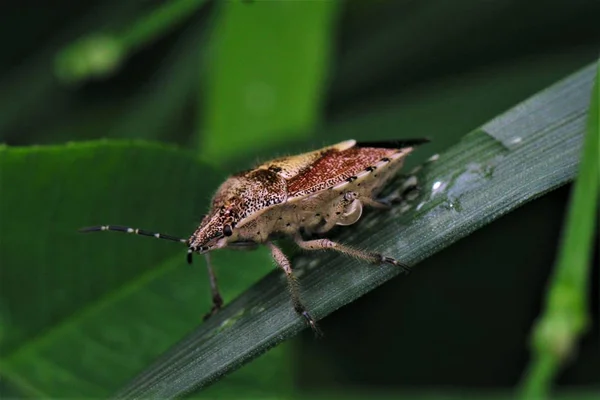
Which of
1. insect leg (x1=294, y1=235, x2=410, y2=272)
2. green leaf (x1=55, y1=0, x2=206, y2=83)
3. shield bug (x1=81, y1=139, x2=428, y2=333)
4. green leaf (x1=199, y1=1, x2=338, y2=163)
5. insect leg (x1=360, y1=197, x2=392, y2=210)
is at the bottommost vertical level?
insect leg (x1=294, y1=235, x2=410, y2=272)

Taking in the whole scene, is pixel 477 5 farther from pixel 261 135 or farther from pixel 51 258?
pixel 51 258

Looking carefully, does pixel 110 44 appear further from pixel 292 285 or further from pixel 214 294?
pixel 292 285

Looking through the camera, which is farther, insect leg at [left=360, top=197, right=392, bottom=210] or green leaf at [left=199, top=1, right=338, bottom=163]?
green leaf at [left=199, top=1, right=338, bottom=163]

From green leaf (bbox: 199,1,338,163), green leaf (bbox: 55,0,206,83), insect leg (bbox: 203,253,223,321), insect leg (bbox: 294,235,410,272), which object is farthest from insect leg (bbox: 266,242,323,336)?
A: green leaf (bbox: 55,0,206,83)

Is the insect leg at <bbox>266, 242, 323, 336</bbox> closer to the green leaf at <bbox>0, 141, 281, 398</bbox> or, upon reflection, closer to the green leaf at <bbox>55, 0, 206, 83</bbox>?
the green leaf at <bbox>0, 141, 281, 398</bbox>

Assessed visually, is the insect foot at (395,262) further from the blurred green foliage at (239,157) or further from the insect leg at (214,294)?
the blurred green foliage at (239,157)

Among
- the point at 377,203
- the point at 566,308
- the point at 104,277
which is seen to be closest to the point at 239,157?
the point at 104,277
